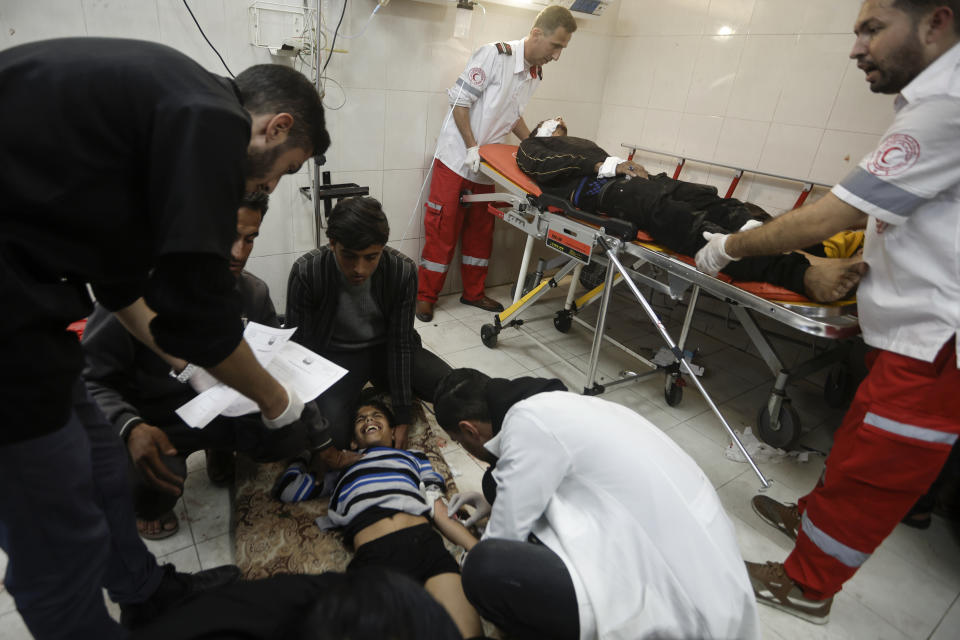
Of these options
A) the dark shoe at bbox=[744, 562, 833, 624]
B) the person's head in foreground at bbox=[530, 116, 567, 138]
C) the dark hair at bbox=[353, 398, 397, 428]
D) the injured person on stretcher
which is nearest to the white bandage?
the injured person on stretcher

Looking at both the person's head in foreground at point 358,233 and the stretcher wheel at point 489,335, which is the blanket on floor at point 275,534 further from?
the stretcher wheel at point 489,335

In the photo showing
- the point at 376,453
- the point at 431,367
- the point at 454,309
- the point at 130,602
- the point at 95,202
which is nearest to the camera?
the point at 95,202

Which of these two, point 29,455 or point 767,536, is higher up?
point 29,455

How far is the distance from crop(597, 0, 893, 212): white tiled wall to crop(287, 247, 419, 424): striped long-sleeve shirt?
2.48 metres

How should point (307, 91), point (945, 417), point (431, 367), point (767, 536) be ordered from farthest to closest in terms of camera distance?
point (431, 367) → point (767, 536) → point (945, 417) → point (307, 91)

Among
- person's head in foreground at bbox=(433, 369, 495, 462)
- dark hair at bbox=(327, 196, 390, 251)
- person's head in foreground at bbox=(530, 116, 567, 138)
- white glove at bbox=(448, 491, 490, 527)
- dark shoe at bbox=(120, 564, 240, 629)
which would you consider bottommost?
dark shoe at bbox=(120, 564, 240, 629)

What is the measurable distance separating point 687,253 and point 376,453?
155cm

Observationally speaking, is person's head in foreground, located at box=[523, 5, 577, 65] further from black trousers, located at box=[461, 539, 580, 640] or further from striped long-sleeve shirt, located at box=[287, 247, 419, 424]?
black trousers, located at box=[461, 539, 580, 640]

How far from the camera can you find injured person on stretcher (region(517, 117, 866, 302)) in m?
1.90

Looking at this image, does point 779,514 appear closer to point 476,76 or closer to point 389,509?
point 389,509

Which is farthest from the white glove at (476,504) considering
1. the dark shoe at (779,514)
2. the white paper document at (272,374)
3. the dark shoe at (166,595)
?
the dark shoe at (779,514)

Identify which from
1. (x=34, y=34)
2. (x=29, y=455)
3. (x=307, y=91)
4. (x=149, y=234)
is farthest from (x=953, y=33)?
(x=34, y=34)

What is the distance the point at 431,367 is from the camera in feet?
7.87

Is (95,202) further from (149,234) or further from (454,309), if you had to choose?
(454,309)
